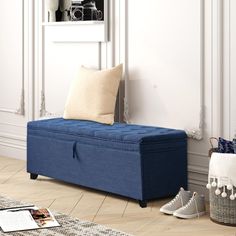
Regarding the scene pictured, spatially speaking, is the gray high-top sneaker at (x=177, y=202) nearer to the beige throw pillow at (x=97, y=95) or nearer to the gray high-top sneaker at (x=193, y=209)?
the gray high-top sneaker at (x=193, y=209)

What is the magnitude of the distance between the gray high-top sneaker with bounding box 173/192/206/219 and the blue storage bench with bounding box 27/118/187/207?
1.06ft

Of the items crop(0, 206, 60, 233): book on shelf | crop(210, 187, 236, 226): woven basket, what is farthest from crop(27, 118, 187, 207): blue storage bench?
crop(0, 206, 60, 233): book on shelf

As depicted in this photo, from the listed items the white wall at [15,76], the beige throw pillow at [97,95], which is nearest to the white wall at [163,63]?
the white wall at [15,76]

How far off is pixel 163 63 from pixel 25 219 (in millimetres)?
1574

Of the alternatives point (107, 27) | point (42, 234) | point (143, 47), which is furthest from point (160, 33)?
point (42, 234)

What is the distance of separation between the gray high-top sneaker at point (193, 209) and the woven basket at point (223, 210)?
0.46ft

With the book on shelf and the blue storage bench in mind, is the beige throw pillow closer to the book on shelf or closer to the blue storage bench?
the blue storage bench

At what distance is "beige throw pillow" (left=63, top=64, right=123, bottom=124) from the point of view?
4.73 metres

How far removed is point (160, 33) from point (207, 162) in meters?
0.95

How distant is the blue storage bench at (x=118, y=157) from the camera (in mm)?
4129

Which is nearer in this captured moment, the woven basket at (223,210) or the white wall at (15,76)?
the woven basket at (223,210)

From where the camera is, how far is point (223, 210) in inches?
146

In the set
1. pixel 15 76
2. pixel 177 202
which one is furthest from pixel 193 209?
pixel 15 76

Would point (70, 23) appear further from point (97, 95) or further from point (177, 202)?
point (177, 202)
